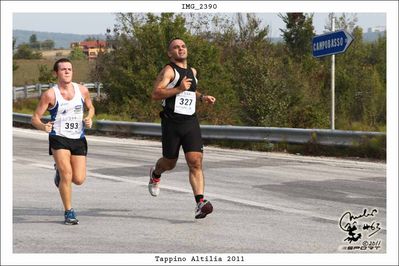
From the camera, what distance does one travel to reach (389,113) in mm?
10422

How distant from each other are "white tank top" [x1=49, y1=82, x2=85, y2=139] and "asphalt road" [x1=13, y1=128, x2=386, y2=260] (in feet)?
3.28

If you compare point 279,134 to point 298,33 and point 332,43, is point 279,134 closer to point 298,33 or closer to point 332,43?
point 332,43

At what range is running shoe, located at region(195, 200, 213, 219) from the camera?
8109 millimetres

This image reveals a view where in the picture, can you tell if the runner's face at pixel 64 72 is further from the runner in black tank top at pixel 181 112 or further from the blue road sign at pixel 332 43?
the blue road sign at pixel 332 43

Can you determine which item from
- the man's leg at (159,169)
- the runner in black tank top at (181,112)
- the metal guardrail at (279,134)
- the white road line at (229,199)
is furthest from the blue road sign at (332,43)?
the runner in black tank top at (181,112)

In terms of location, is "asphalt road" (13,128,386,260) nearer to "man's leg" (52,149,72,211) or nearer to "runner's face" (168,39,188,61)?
"man's leg" (52,149,72,211)

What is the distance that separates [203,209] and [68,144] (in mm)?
1596

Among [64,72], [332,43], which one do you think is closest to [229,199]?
[64,72]

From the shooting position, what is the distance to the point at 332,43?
51.0ft

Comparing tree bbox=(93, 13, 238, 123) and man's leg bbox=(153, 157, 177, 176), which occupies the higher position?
tree bbox=(93, 13, 238, 123)

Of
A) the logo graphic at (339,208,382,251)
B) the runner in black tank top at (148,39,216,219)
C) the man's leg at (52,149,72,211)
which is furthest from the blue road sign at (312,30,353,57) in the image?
the man's leg at (52,149,72,211)

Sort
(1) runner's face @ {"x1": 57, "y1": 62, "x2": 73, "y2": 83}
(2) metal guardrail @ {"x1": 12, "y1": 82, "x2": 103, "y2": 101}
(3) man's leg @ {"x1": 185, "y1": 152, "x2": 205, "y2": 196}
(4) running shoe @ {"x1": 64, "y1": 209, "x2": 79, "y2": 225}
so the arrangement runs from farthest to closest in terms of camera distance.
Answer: (2) metal guardrail @ {"x1": 12, "y1": 82, "x2": 103, "y2": 101}
(3) man's leg @ {"x1": 185, "y1": 152, "x2": 205, "y2": 196}
(4) running shoe @ {"x1": 64, "y1": 209, "x2": 79, "y2": 225}
(1) runner's face @ {"x1": 57, "y1": 62, "x2": 73, "y2": 83}

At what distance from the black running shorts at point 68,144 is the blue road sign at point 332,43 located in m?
8.40

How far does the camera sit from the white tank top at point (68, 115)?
762cm
